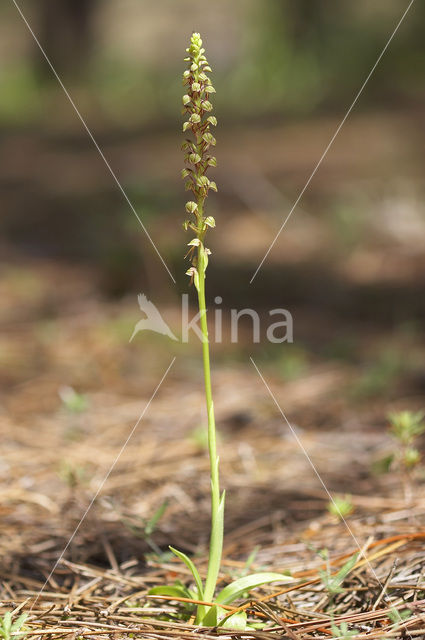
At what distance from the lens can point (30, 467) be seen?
236 centimetres

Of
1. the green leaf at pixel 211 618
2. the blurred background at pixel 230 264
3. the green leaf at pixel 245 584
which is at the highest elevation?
the blurred background at pixel 230 264

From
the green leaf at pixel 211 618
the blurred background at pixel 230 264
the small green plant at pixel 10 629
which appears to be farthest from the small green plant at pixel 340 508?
the small green plant at pixel 10 629

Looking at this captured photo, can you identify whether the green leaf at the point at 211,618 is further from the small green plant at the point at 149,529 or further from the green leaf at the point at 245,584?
the small green plant at the point at 149,529

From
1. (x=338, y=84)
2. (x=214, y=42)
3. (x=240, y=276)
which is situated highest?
(x=214, y=42)

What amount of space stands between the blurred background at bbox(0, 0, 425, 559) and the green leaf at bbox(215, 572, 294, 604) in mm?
632

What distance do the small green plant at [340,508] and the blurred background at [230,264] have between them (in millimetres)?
239

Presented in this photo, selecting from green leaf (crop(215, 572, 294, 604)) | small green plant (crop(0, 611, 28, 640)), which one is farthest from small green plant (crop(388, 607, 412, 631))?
small green plant (crop(0, 611, 28, 640))

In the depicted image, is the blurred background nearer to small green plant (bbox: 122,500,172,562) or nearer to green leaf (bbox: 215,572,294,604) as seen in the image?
small green plant (bbox: 122,500,172,562)

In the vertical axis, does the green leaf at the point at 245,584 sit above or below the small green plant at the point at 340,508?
below

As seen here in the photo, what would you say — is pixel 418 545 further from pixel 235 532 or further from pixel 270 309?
pixel 270 309

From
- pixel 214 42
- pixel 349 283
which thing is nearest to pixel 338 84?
pixel 349 283

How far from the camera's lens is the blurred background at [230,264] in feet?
8.36

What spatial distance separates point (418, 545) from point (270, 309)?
7.55 ft

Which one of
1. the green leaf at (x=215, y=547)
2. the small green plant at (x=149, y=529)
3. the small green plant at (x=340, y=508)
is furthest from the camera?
the small green plant at (x=340, y=508)
